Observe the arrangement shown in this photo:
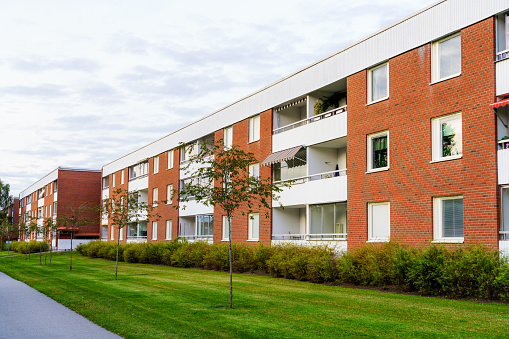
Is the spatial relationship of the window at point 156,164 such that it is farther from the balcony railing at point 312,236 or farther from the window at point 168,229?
the balcony railing at point 312,236

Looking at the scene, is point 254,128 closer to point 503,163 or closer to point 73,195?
point 503,163

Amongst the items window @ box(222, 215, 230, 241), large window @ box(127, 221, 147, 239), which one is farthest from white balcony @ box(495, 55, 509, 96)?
large window @ box(127, 221, 147, 239)

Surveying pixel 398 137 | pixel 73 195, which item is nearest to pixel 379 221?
pixel 398 137

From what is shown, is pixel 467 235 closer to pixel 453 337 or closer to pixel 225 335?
pixel 453 337

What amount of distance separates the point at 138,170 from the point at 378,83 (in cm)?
3587

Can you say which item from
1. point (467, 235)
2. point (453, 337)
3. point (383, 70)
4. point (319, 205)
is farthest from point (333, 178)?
point (453, 337)

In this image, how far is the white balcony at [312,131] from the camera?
2605 centimetres

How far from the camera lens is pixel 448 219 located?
19.9 m

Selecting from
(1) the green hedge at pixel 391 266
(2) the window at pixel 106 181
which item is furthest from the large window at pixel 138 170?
(1) the green hedge at pixel 391 266

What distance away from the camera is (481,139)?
1848 cm

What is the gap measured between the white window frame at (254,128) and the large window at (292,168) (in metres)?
2.72

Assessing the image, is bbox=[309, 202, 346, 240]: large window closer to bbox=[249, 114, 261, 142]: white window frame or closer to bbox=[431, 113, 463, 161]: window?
bbox=[431, 113, 463, 161]: window

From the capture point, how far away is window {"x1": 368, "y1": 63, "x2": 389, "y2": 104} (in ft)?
76.3

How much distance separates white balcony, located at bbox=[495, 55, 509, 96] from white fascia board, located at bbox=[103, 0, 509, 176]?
65.2 inches
